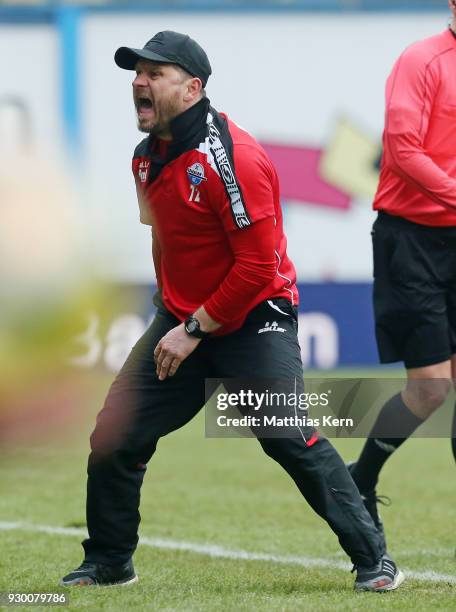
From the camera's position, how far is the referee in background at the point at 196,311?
511 cm

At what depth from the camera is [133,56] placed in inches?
200

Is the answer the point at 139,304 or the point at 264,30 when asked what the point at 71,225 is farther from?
the point at 264,30

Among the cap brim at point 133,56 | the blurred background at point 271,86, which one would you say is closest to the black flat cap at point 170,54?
the cap brim at point 133,56

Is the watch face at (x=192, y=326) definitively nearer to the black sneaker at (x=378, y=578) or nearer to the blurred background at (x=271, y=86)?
the black sneaker at (x=378, y=578)

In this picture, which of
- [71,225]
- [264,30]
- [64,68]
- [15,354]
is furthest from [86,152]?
[15,354]

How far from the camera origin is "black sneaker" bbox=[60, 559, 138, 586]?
→ 18.0 feet

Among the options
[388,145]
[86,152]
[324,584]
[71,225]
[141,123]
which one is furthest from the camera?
[86,152]

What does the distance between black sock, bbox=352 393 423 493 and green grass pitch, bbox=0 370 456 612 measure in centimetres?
36

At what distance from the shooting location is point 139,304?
15875 millimetres

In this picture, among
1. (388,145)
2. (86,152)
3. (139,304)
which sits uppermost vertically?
(388,145)

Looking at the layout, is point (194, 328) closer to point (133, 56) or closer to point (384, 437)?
point (133, 56)

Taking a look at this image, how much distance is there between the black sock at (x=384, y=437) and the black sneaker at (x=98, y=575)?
4.55ft

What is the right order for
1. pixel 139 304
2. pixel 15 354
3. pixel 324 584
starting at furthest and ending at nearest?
pixel 139 304 → pixel 15 354 → pixel 324 584

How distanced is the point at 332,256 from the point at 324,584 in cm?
1318
